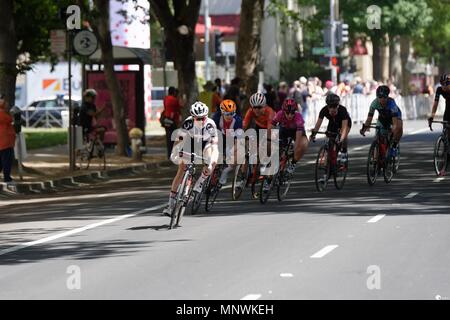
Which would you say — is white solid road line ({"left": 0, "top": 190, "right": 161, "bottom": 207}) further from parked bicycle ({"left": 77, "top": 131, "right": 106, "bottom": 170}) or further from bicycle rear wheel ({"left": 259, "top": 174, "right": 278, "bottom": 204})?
parked bicycle ({"left": 77, "top": 131, "right": 106, "bottom": 170})

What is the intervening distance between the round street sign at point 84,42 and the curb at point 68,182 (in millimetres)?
2541

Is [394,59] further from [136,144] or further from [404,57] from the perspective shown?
[136,144]

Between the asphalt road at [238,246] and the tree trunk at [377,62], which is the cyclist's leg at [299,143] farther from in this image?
the tree trunk at [377,62]

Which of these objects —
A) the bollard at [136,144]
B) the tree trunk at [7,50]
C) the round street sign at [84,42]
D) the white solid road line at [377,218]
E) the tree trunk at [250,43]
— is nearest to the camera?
the white solid road line at [377,218]

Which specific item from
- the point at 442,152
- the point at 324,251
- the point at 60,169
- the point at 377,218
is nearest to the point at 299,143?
the point at 377,218

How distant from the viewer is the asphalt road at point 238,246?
1321 cm

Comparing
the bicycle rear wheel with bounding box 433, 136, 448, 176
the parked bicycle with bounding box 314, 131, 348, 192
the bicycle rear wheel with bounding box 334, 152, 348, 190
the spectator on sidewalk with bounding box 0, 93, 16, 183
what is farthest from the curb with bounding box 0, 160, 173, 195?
the bicycle rear wheel with bounding box 433, 136, 448, 176

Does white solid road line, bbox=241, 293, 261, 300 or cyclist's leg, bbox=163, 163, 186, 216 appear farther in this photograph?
cyclist's leg, bbox=163, 163, 186, 216

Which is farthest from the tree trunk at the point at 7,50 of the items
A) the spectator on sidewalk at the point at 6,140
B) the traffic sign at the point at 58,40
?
the spectator on sidewalk at the point at 6,140

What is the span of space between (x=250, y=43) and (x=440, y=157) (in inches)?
667

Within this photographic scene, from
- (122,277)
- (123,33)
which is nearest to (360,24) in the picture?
(123,33)

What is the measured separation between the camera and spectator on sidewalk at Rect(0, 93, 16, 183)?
27344 mm

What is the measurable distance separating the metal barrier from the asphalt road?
2409 centimetres

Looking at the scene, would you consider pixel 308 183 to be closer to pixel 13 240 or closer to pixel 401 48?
pixel 13 240
